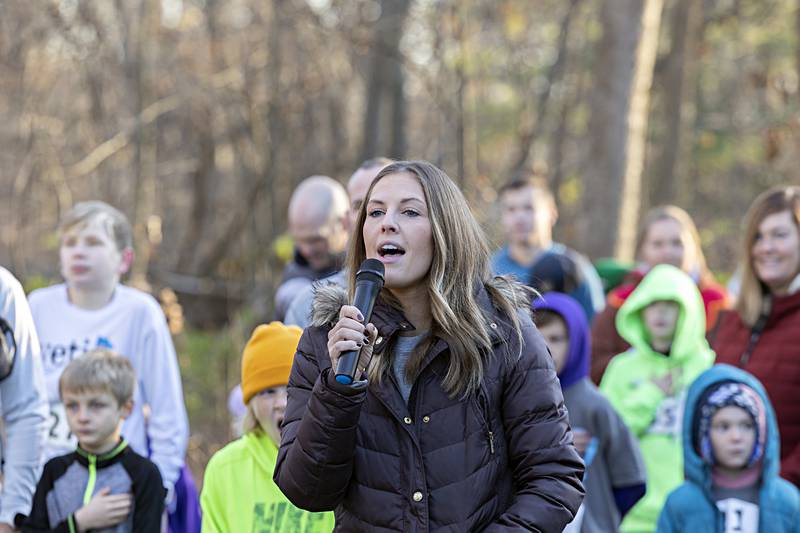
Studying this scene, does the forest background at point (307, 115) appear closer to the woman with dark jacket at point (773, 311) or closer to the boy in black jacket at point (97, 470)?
the woman with dark jacket at point (773, 311)

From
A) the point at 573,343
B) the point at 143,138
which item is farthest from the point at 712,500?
the point at 143,138

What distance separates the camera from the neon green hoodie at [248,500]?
13.7ft

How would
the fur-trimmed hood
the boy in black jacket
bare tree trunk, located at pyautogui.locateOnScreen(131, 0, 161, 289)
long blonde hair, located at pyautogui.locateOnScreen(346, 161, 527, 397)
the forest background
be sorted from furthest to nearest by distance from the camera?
1. the forest background
2. bare tree trunk, located at pyautogui.locateOnScreen(131, 0, 161, 289)
3. the boy in black jacket
4. the fur-trimmed hood
5. long blonde hair, located at pyautogui.locateOnScreen(346, 161, 527, 397)

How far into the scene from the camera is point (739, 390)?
206 inches

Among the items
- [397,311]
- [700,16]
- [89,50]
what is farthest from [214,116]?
[397,311]

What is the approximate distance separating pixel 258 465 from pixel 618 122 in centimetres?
802

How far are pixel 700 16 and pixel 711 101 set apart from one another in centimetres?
374

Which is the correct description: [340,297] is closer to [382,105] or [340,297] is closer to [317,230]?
[317,230]

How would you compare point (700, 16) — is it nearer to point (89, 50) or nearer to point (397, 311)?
point (89, 50)

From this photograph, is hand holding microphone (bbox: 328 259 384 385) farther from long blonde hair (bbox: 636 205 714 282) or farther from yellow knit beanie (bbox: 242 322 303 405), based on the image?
long blonde hair (bbox: 636 205 714 282)

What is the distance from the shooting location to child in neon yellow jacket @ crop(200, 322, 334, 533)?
4195 millimetres

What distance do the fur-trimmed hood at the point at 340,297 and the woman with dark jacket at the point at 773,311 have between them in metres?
2.80

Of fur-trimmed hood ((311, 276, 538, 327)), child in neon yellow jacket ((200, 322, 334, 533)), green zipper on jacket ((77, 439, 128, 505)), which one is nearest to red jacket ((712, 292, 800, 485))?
child in neon yellow jacket ((200, 322, 334, 533))

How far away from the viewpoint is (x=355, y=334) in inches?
112
